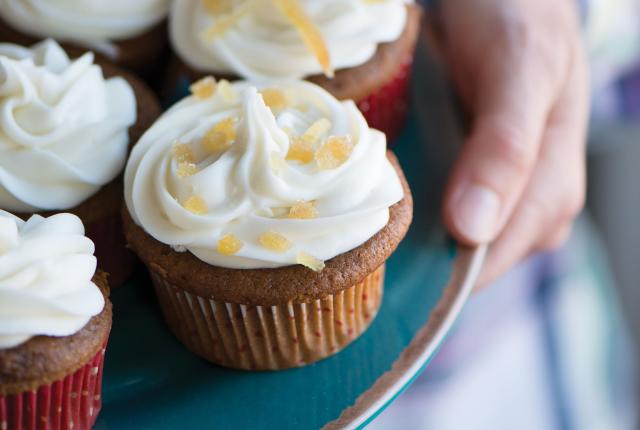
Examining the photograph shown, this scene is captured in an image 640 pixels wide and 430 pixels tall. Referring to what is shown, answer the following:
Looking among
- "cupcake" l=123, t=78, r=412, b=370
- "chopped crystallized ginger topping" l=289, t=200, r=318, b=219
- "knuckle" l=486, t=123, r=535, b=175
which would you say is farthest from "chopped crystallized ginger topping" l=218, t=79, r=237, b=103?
"knuckle" l=486, t=123, r=535, b=175

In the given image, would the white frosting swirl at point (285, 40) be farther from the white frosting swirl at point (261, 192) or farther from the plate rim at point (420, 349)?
the plate rim at point (420, 349)

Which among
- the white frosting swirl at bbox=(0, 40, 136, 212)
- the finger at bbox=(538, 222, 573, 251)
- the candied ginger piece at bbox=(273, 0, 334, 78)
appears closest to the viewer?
the white frosting swirl at bbox=(0, 40, 136, 212)

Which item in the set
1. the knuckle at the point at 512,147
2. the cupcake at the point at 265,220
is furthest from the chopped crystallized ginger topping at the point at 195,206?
the knuckle at the point at 512,147

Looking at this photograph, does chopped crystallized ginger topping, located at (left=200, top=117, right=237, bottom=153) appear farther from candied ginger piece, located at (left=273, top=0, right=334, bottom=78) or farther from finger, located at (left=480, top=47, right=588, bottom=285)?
finger, located at (left=480, top=47, right=588, bottom=285)

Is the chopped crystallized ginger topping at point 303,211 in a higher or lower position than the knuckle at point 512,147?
higher

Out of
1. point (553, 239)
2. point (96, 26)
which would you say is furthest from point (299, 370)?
point (553, 239)

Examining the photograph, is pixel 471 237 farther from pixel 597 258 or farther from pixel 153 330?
pixel 597 258
